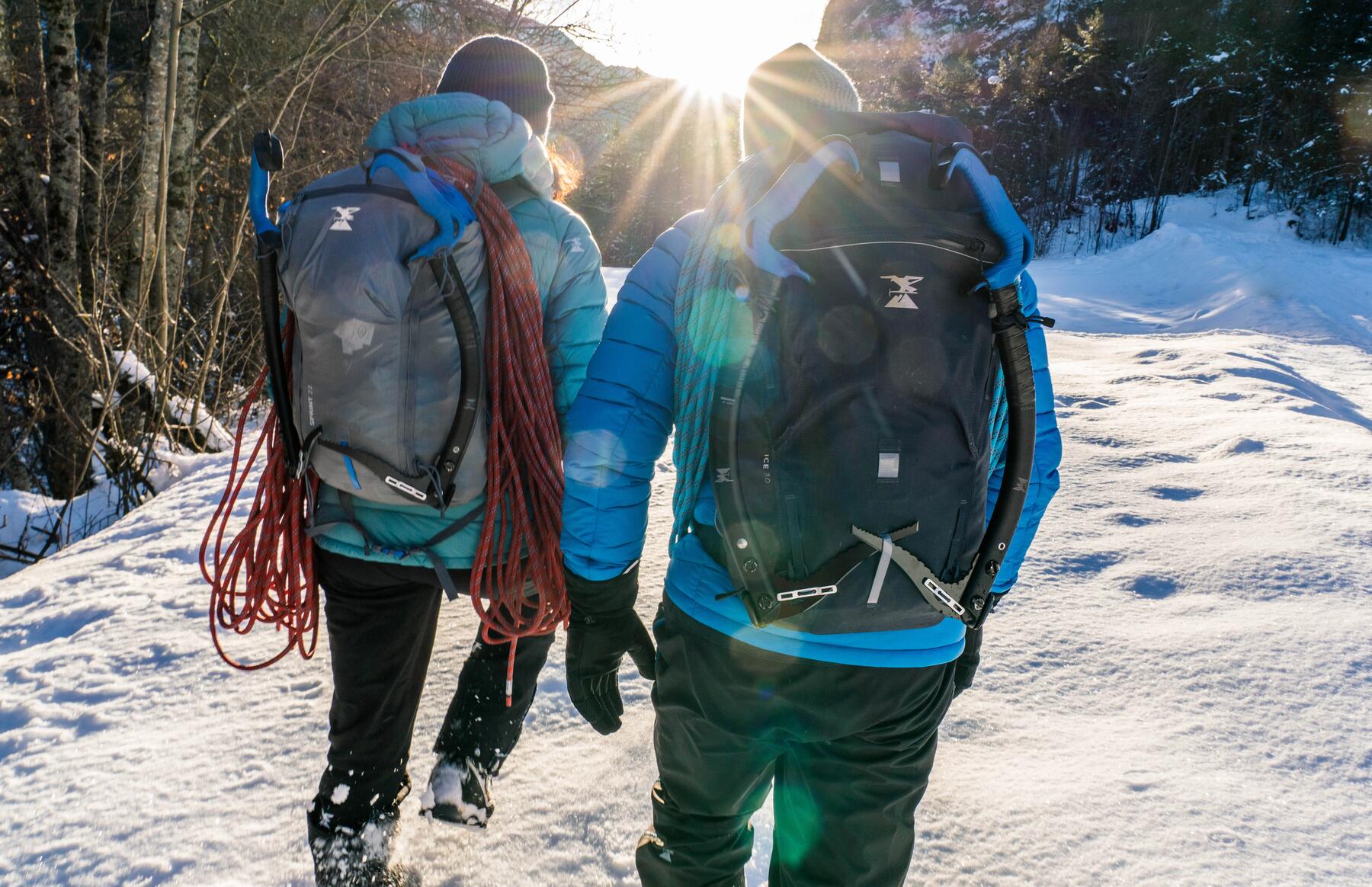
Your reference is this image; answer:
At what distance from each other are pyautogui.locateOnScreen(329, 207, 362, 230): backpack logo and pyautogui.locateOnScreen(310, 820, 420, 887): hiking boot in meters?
1.17

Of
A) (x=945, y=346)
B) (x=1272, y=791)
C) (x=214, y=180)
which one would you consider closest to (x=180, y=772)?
(x=945, y=346)

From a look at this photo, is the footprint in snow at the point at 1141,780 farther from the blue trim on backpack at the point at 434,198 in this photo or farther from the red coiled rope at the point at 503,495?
the blue trim on backpack at the point at 434,198

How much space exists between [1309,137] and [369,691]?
23832mm

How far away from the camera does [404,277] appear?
1300mm

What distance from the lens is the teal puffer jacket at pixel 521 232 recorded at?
1469 mm

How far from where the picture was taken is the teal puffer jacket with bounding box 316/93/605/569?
1.47 metres

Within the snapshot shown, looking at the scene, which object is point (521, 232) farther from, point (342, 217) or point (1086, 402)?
point (1086, 402)

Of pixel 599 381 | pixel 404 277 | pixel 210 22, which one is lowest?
pixel 599 381

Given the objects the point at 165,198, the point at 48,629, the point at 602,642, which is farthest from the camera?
the point at 165,198

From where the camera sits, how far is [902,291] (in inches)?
39.4

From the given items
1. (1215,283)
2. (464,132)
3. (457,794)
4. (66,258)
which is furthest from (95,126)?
(1215,283)

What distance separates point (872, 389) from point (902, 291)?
0.14 meters

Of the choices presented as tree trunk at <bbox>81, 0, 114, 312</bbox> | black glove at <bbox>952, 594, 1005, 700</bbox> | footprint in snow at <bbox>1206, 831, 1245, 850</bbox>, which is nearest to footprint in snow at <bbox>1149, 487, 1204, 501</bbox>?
footprint in snow at <bbox>1206, 831, 1245, 850</bbox>

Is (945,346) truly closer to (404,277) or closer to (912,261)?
(912,261)
